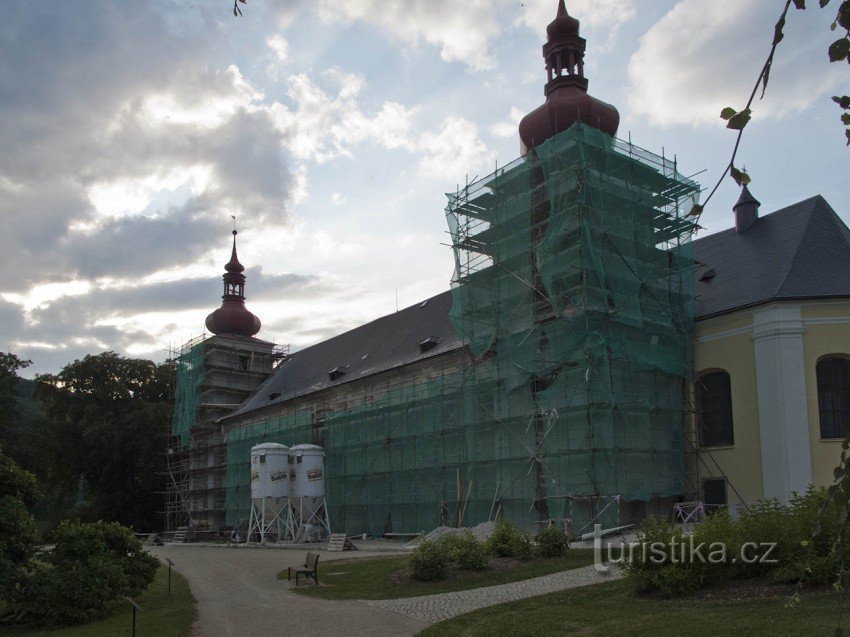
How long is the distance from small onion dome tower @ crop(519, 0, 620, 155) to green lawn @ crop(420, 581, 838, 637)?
21.6 m

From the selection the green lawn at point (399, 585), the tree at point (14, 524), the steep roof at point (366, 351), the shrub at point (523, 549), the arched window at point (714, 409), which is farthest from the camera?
the steep roof at point (366, 351)

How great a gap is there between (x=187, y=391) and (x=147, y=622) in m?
41.0

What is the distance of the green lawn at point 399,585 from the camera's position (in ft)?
52.0

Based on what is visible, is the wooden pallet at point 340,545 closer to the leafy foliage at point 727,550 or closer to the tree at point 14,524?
the tree at point 14,524

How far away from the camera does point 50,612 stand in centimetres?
1398

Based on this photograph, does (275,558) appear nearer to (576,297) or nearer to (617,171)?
(576,297)

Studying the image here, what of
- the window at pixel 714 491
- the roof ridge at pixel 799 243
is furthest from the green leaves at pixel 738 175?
the window at pixel 714 491

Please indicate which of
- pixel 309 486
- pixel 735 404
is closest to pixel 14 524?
pixel 735 404

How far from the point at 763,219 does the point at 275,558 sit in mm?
22670

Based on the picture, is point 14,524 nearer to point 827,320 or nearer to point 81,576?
point 81,576

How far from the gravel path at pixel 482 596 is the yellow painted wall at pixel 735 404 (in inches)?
466

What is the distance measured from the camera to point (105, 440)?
49562 mm

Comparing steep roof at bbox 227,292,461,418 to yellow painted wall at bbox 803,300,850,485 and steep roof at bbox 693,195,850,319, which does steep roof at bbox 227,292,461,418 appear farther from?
yellow painted wall at bbox 803,300,850,485

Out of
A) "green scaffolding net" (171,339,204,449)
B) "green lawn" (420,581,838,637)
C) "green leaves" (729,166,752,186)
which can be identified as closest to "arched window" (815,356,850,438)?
"green lawn" (420,581,838,637)
